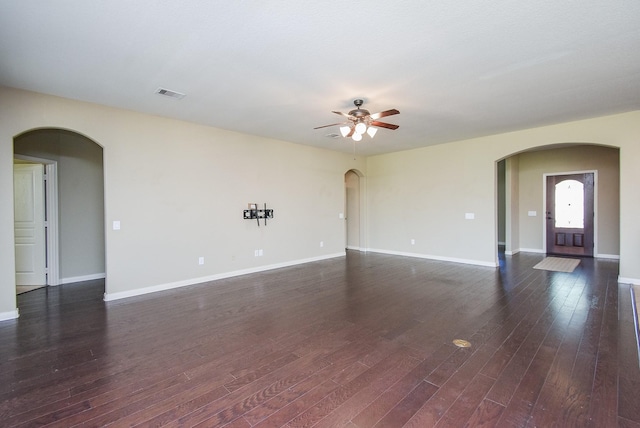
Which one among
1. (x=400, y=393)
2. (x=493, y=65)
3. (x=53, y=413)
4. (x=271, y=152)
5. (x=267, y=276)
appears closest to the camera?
(x=53, y=413)

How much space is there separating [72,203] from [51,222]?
0.46m

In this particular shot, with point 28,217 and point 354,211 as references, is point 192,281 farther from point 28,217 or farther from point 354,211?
point 354,211

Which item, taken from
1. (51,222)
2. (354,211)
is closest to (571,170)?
(354,211)

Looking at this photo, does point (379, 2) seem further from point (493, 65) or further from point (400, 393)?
point (400, 393)

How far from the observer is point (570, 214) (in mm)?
7773

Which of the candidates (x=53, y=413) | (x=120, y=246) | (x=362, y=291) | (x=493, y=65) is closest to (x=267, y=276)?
(x=362, y=291)

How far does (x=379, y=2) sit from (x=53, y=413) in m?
3.58

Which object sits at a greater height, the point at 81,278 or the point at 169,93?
the point at 169,93

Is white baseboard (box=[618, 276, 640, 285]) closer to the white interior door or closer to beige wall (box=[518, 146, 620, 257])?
beige wall (box=[518, 146, 620, 257])

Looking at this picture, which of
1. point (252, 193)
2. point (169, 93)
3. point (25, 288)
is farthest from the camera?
point (252, 193)

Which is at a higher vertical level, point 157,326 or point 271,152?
point 271,152

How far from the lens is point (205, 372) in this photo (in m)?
2.48

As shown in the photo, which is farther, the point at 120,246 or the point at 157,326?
the point at 120,246

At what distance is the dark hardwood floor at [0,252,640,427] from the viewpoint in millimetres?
1976
